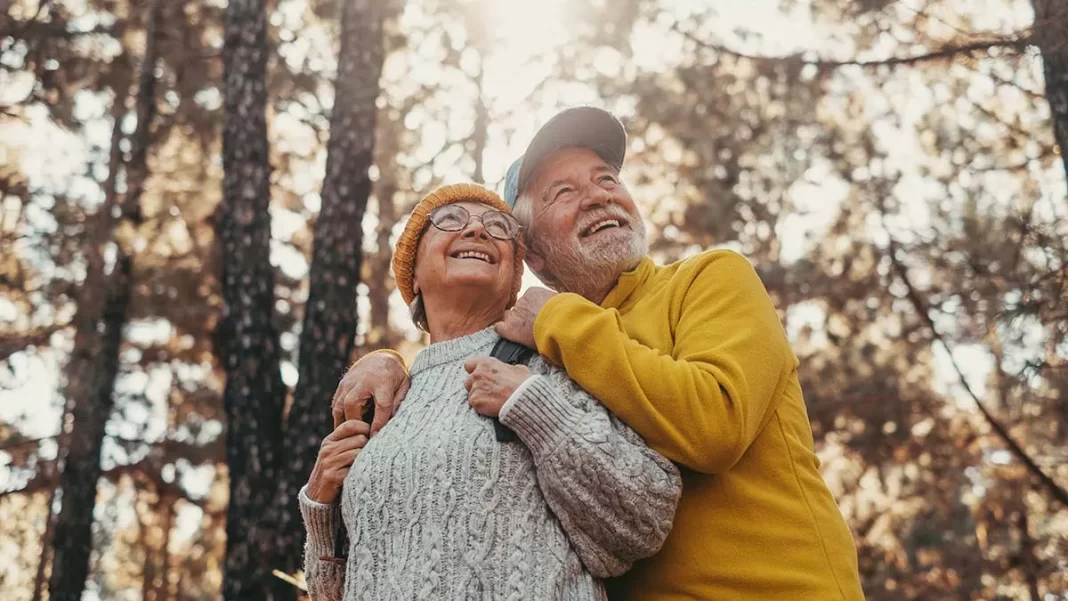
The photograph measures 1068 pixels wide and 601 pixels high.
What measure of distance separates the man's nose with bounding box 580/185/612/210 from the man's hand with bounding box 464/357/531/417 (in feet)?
2.32

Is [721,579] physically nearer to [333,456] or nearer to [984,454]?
[333,456]

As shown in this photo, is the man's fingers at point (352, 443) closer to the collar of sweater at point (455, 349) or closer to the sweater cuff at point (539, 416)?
the collar of sweater at point (455, 349)

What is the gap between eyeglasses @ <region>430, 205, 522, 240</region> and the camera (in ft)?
9.46

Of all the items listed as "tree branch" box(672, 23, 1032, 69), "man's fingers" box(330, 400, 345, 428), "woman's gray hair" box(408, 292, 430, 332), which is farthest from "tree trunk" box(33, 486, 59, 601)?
"man's fingers" box(330, 400, 345, 428)

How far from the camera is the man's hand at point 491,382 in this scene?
2.39 meters

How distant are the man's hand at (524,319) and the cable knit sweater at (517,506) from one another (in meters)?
0.17

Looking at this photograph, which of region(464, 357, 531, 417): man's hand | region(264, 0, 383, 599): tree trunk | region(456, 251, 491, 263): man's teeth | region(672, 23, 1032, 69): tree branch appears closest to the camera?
region(464, 357, 531, 417): man's hand

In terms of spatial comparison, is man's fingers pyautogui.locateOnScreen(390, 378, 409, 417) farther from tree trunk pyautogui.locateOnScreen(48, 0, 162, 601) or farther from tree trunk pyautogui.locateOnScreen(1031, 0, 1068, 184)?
tree trunk pyautogui.locateOnScreen(48, 0, 162, 601)

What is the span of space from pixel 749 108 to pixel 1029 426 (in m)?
4.84

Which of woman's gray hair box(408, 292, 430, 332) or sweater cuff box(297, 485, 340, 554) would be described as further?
woman's gray hair box(408, 292, 430, 332)

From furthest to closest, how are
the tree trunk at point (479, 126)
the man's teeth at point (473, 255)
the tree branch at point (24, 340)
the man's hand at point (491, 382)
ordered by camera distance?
the tree trunk at point (479, 126)
the tree branch at point (24, 340)
the man's teeth at point (473, 255)
the man's hand at point (491, 382)

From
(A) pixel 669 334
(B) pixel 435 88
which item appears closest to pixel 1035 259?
(A) pixel 669 334

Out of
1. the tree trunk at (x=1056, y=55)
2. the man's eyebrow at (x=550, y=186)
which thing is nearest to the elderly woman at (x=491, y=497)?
the man's eyebrow at (x=550, y=186)

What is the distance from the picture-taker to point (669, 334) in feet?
8.61
